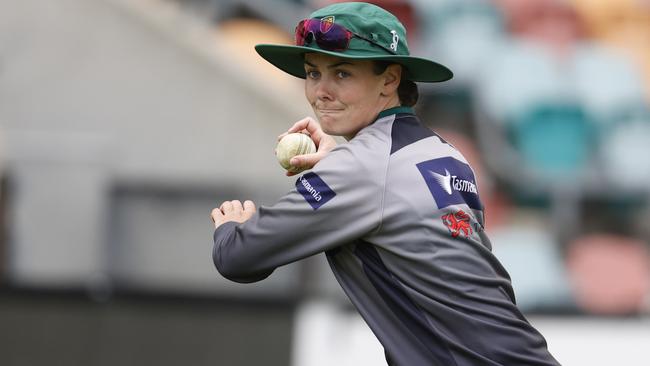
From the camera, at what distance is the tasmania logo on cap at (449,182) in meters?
3.13

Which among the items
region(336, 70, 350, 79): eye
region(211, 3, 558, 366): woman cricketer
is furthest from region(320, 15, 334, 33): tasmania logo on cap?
region(336, 70, 350, 79): eye

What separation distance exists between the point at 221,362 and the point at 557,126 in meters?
4.12

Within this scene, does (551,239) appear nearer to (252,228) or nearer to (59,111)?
(59,111)

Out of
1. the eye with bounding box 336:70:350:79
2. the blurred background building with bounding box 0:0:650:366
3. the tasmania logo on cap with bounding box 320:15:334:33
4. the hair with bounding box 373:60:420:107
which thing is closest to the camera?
the tasmania logo on cap with bounding box 320:15:334:33

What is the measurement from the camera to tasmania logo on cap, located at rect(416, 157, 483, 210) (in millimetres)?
3133

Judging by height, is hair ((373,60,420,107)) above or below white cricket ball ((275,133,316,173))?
above

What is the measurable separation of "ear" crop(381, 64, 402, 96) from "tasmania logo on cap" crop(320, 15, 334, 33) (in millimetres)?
217

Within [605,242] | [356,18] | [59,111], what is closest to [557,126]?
[605,242]

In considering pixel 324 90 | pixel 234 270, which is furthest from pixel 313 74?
pixel 234 270

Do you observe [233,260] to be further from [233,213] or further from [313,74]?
[313,74]

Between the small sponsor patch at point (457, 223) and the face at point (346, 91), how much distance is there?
1.19ft

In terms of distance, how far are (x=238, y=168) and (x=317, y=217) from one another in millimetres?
4585

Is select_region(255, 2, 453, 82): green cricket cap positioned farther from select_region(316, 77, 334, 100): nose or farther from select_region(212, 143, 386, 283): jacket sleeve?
select_region(212, 143, 386, 283): jacket sleeve

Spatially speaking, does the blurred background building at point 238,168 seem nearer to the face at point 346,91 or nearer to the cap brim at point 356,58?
the cap brim at point 356,58
